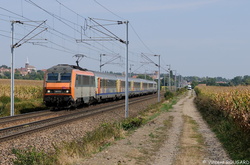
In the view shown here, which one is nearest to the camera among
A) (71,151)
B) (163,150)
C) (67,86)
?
(71,151)

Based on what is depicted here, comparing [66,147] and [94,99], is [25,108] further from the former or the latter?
[66,147]

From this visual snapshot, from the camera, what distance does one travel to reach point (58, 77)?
2605cm

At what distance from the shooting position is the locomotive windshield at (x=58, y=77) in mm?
25859

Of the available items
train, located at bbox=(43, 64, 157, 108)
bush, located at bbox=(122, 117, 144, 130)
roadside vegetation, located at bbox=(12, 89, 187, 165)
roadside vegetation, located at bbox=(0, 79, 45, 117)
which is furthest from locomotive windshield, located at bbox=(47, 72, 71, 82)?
roadside vegetation, located at bbox=(12, 89, 187, 165)

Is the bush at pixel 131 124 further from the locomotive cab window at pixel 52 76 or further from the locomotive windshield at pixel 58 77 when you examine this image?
the locomotive cab window at pixel 52 76

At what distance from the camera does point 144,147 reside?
1173 cm

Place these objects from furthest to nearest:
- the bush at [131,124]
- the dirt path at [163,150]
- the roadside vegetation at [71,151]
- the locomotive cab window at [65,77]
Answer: the locomotive cab window at [65,77] → the bush at [131,124] → the dirt path at [163,150] → the roadside vegetation at [71,151]

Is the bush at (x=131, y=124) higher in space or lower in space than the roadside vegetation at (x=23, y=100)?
lower

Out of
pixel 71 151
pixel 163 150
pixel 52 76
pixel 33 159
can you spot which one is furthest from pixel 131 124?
pixel 52 76

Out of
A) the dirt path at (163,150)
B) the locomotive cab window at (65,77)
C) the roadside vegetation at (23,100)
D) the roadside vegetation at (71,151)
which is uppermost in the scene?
the locomotive cab window at (65,77)

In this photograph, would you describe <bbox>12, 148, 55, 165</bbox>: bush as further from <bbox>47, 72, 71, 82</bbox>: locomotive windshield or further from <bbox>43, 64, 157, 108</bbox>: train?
<bbox>47, 72, 71, 82</bbox>: locomotive windshield

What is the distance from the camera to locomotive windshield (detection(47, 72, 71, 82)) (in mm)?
25859

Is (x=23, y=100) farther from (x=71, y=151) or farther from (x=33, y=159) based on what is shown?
(x=33, y=159)

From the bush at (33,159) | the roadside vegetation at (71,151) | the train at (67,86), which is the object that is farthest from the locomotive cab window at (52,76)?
the bush at (33,159)
